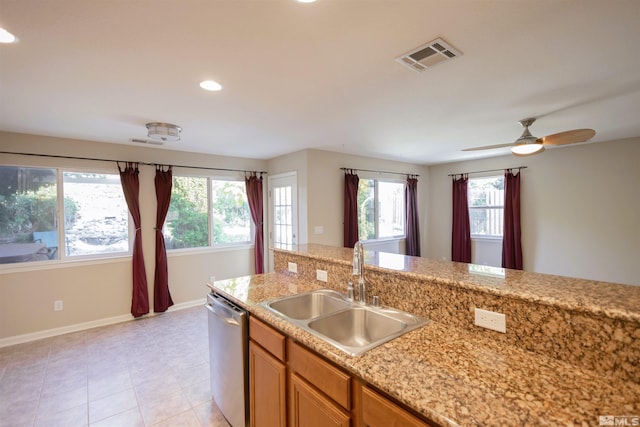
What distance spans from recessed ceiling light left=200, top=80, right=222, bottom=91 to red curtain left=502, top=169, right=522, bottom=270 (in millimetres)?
5204

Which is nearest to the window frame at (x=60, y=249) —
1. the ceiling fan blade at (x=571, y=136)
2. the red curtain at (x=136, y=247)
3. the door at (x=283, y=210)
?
the red curtain at (x=136, y=247)

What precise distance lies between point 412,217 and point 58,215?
Result: 596cm

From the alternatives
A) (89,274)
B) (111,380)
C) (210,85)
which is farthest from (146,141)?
(111,380)

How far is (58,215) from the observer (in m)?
3.68

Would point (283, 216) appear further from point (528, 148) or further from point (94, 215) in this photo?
point (528, 148)

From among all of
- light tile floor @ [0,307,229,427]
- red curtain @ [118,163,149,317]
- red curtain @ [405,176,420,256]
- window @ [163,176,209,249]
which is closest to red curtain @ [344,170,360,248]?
red curtain @ [405,176,420,256]

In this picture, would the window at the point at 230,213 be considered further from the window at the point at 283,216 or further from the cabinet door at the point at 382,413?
the cabinet door at the point at 382,413

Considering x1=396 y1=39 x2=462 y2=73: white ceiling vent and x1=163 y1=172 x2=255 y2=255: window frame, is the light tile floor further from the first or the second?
x1=396 y1=39 x2=462 y2=73: white ceiling vent

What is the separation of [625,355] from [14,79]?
368 cm

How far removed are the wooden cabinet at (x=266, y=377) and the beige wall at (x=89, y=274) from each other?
128 inches

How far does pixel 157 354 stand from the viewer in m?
3.10

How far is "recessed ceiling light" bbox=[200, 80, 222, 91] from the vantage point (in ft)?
7.08

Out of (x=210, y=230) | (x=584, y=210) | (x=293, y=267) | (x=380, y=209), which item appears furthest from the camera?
(x=380, y=209)

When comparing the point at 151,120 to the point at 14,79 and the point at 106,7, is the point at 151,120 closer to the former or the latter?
the point at 14,79
